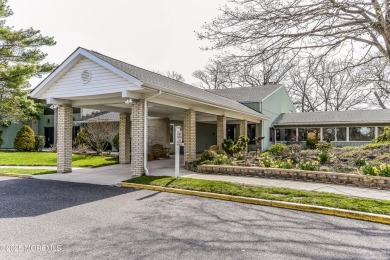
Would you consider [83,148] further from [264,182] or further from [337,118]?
[337,118]

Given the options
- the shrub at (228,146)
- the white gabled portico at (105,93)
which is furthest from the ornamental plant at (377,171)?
the shrub at (228,146)

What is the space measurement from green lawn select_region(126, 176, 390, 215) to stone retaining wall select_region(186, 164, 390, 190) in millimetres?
1947

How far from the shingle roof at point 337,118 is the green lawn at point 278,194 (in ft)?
58.1

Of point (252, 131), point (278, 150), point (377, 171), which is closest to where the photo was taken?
point (377, 171)

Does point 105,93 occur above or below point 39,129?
above

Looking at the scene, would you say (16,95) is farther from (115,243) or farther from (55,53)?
(115,243)

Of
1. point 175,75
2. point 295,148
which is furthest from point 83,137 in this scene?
point 175,75

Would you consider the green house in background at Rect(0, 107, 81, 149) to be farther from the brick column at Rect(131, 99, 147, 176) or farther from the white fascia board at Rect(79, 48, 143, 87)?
the brick column at Rect(131, 99, 147, 176)

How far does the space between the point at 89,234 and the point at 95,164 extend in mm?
10992

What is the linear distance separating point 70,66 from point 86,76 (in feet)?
2.75

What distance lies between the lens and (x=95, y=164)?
50.6 feet

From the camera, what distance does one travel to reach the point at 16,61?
23.0 meters

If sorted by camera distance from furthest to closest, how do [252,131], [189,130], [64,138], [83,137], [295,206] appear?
[252,131], [83,137], [189,130], [64,138], [295,206]

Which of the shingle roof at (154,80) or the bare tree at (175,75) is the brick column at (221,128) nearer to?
the shingle roof at (154,80)
